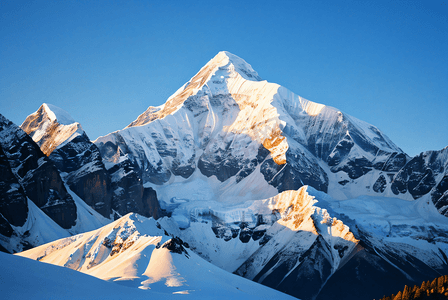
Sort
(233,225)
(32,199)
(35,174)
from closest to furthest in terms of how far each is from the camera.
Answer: (32,199) → (35,174) → (233,225)

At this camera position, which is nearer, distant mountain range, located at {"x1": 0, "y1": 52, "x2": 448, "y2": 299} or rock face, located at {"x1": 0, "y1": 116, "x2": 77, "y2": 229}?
distant mountain range, located at {"x1": 0, "y1": 52, "x2": 448, "y2": 299}

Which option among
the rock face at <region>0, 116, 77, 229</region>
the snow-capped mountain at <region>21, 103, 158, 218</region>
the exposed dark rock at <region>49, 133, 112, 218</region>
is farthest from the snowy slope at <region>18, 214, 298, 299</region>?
the snow-capped mountain at <region>21, 103, 158, 218</region>

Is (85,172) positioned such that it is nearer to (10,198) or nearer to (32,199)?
(32,199)

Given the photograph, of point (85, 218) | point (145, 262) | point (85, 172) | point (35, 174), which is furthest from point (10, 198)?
point (145, 262)

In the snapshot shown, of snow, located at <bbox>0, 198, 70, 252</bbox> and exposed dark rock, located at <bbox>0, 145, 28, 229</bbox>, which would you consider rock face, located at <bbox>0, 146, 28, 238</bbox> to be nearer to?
exposed dark rock, located at <bbox>0, 145, 28, 229</bbox>

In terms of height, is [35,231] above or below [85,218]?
below

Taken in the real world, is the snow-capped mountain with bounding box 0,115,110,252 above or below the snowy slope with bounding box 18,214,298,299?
above

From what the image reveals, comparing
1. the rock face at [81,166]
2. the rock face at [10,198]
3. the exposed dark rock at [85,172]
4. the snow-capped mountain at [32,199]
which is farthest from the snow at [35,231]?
the rock face at [81,166]

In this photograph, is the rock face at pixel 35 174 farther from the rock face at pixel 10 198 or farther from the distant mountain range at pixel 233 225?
the rock face at pixel 10 198
